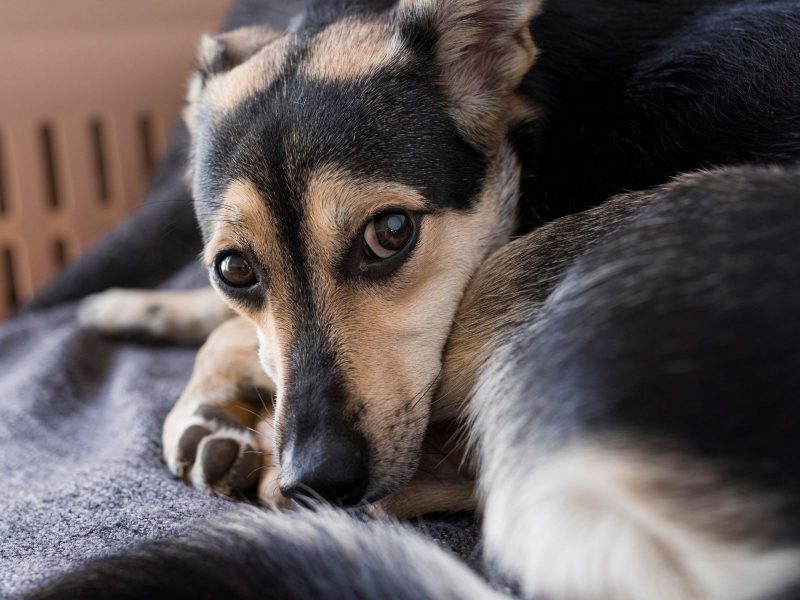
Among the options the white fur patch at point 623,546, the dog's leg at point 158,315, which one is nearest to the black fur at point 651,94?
the white fur patch at point 623,546

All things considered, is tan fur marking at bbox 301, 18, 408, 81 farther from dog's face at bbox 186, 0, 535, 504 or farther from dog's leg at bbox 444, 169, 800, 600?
dog's leg at bbox 444, 169, 800, 600

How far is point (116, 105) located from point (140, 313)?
3.84 feet

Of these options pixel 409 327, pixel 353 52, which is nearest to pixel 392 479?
pixel 409 327

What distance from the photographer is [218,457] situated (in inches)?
51.4

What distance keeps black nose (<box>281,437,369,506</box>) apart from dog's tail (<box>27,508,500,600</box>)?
153 mm

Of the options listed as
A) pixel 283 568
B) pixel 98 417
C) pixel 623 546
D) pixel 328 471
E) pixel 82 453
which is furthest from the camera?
pixel 98 417

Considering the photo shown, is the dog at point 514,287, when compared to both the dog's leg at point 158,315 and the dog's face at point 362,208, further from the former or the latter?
the dog's leg at point 158,315

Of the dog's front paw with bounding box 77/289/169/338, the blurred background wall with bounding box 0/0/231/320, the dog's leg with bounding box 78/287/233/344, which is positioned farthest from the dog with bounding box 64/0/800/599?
the blurred background wall with bounding box 0/0/231/320

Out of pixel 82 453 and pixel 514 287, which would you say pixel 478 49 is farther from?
pixel 82 453

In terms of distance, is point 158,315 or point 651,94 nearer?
point 651,94

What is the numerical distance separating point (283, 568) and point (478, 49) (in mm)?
903

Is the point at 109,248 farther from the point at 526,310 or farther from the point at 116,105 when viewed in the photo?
the point at 526,310

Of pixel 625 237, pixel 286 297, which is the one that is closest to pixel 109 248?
pixel 286 297

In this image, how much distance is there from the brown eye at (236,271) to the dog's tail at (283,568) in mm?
507
